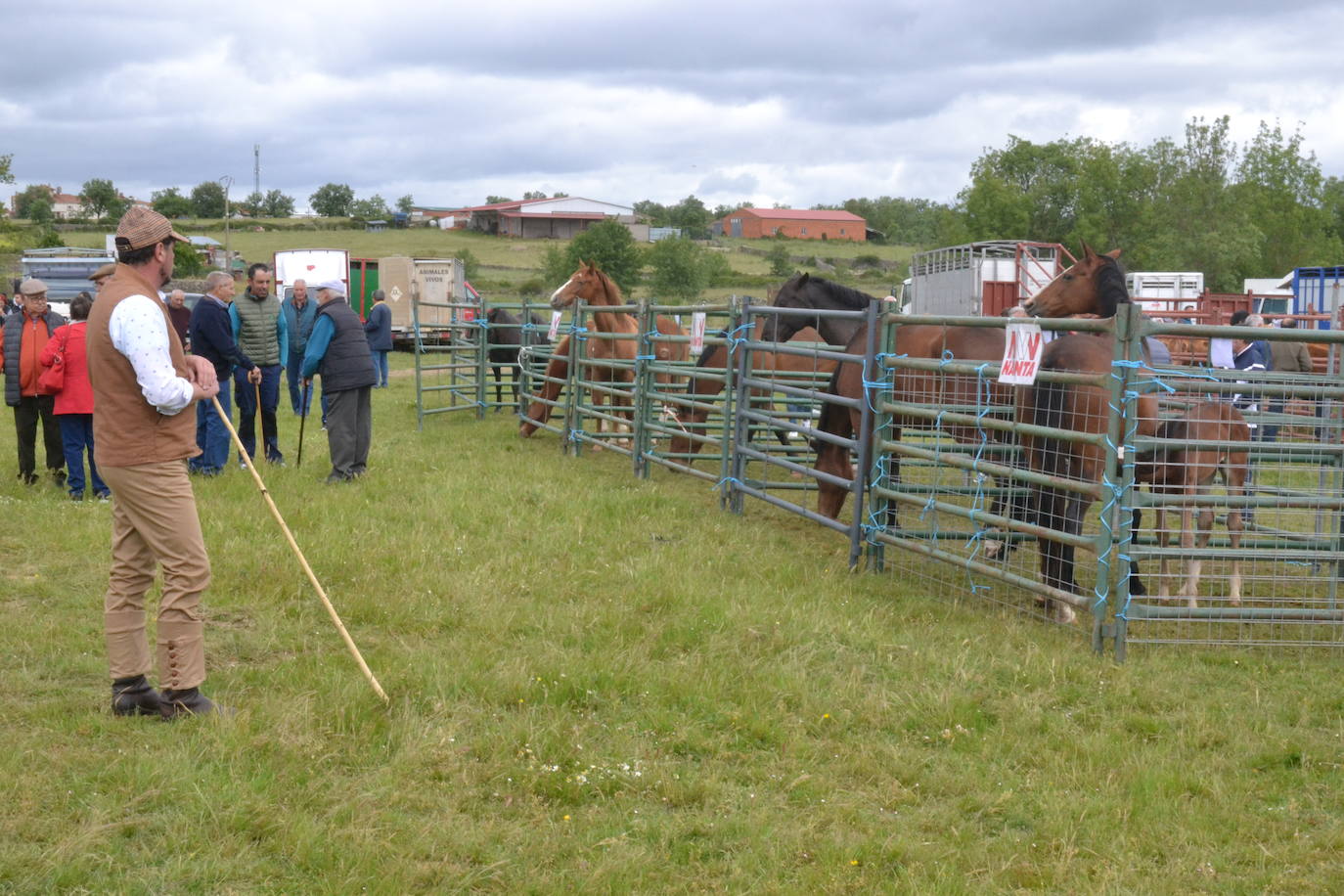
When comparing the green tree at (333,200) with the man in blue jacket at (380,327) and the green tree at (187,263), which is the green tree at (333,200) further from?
the man in blue jacket at (380,327)

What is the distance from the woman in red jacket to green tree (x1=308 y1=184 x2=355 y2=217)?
108522 mm

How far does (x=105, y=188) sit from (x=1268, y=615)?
10331 centimetres

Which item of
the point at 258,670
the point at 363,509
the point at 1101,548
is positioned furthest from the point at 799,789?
the point at 363,509

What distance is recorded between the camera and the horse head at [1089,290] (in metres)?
7.84

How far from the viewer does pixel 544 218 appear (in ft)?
328

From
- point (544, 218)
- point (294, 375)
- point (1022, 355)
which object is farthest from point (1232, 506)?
point (544, 218)

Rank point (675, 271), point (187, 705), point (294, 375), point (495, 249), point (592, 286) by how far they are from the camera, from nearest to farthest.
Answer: point (187, 705), point (592, 286), point (294, 375), point (675, 271), point (495, 249)

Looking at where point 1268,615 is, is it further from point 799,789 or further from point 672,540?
point 672,540

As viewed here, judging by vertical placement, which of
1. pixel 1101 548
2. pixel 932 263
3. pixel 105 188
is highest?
pixel 105 188

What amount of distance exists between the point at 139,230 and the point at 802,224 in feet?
391

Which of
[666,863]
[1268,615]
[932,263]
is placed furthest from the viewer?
[932,263]

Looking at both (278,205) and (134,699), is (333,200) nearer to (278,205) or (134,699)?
(278,205)

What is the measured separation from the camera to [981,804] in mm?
4145

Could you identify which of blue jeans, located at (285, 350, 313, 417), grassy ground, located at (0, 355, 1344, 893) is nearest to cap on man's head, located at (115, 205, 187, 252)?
grassy ground, located at (0, 355, 1344, 893)
